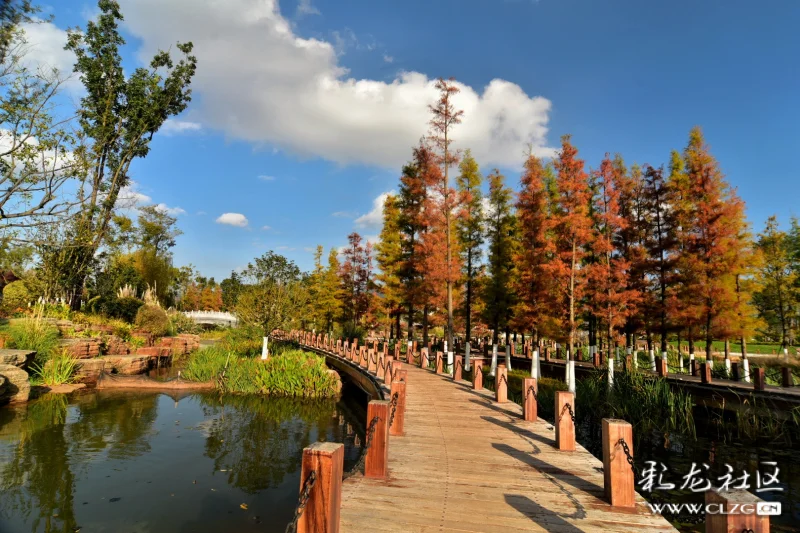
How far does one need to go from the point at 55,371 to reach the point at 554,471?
18.4 meters

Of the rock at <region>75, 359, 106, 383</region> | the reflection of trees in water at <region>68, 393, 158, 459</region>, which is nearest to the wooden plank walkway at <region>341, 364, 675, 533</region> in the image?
the reflection of trees in water at <region>68, 393, 158, 459</region>

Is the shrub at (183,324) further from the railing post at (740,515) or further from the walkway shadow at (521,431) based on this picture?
the railing post at (740,515)

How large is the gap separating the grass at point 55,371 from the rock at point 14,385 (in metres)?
2.17

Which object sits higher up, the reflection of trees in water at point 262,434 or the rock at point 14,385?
the rock at point 14,385

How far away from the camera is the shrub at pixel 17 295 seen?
22.6 meters

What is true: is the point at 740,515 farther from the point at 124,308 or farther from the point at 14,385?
the point at 124,308

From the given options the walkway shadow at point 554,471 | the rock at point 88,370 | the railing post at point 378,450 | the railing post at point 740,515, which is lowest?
the rock at point 88,370

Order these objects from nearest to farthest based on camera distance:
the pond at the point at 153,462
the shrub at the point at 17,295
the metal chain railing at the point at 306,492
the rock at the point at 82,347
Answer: the metal chain railing at the point at 306,492
the pond at the point at 153,462
the rock at the point at 82,347
the shrub at the point at 17,295

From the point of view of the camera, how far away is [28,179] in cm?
1402

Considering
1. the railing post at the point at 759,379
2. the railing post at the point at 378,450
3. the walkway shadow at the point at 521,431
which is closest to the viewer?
the railing post at the point at 378,450

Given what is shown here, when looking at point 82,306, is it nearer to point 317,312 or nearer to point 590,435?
point 317,312

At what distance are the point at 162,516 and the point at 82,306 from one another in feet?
85.6

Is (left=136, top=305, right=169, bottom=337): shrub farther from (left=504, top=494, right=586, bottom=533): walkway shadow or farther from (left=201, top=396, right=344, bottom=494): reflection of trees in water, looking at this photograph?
(left=504, top=494, right=586, bottom=533): walkway shadow

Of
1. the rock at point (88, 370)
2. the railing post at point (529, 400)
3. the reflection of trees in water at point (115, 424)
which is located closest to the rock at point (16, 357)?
the rock at point (88, 370)
